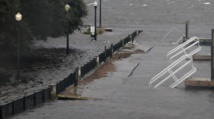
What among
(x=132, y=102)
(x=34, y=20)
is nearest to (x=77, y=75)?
(x=132, y=102)

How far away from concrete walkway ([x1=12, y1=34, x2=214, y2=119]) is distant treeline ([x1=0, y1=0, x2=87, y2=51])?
784 centimetres

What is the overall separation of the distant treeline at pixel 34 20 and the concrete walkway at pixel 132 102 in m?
7.84

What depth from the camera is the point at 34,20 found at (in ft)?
158

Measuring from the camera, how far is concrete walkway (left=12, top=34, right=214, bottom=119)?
88.2 feet

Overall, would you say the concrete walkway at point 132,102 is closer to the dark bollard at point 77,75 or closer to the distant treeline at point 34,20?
the dark bollard at point 77,75

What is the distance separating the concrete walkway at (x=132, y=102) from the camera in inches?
1058

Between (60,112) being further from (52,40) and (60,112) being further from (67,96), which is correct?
(52,40)

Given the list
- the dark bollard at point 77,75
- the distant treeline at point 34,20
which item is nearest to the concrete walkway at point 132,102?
the dark bollard at point 77,75

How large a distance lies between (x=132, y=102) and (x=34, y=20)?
20491 millimetres

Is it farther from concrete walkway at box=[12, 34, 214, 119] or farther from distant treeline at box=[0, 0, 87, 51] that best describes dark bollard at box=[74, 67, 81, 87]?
distant treeline at box=[0, 0, 87, 51]

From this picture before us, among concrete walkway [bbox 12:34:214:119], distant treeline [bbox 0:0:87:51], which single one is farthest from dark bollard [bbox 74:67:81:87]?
distant treeline [bbox 0:0:87:51]

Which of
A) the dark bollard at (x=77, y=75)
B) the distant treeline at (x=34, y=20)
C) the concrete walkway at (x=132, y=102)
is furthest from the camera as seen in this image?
the distant treeline at (x=34, y=20)

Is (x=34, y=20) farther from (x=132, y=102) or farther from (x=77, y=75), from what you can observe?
(x=132, y=102)

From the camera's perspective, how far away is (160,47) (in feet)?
191
